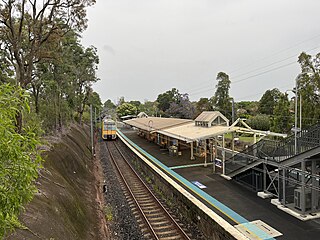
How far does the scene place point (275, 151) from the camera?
483 inches

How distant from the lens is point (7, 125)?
2.74 meters

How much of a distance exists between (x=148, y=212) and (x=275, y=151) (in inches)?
274

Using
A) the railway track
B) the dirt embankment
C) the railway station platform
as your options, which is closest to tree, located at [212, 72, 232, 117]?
the railway station platform

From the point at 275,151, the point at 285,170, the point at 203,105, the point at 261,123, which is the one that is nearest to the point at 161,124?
the point at 261,123

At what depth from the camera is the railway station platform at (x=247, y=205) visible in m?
9.09

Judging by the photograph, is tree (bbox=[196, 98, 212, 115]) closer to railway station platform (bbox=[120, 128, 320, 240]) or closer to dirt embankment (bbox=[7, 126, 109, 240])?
railway station platform (bbox=[120, 128, 320, 240])

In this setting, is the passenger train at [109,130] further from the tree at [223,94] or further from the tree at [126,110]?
the tree at [126,110]

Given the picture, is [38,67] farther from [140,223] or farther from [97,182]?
[140,223]

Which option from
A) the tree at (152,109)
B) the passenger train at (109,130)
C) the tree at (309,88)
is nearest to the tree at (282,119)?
the tree at (309,88)

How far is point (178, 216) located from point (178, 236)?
2241 mm

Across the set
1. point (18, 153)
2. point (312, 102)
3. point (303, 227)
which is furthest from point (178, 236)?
point (312, 102)

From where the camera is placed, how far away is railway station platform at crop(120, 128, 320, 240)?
909 centimetres

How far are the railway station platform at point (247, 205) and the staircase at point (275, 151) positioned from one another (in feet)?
3.71

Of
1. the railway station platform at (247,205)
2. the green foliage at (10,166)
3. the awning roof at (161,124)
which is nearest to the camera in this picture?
the green foliage at (10,166)
